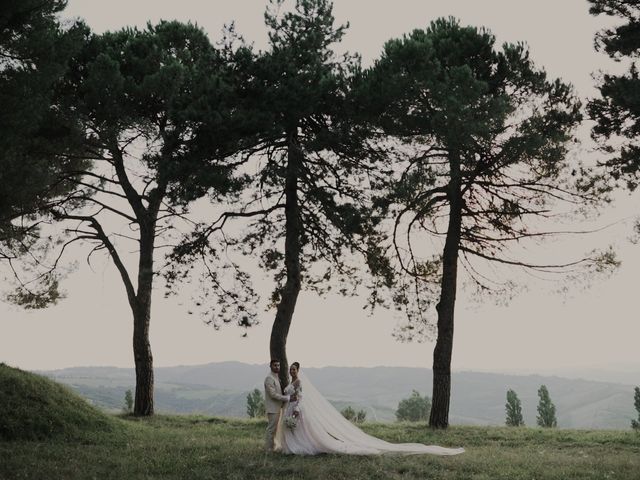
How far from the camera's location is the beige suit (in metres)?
13.2

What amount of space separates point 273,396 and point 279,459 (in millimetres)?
1482

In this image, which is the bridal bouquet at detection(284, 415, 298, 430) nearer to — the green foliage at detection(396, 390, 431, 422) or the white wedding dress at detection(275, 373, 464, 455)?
the white wedding dress at detection(275, 373, 464, 455)

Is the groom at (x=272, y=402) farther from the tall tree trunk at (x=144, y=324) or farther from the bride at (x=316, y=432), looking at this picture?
the tall tree trunk at (x=144, y=324)

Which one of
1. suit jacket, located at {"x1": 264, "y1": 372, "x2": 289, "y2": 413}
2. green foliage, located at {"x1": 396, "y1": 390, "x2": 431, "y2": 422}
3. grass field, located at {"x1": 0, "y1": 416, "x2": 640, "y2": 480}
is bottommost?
green foliage, located at {"x1": 396, "y1": 390, "x2": 431, "y2": 422}

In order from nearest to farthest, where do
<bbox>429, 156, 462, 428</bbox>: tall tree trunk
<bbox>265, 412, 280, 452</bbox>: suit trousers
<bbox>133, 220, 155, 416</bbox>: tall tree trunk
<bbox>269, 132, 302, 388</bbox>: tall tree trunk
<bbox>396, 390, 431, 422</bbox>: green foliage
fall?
<bbox>265, 412, 280, 452</bbox>: suit trousers → <bbox>429, 156, 462, 428</bbox>: tall tree trunk → <bbox>269, 132, 302, 388</bbox>: tall tree trunk → <bbox>133, 220, 155, 416</bbox>: tall tree trunk → <bbox>396, 390, 431, 422</bbox>: green foliage

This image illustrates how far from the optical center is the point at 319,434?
41.9 feet

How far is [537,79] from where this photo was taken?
681 inches

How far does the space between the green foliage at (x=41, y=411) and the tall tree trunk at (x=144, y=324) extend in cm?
376

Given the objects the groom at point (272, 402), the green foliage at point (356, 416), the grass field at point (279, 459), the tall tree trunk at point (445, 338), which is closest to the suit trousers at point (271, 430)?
the groom at point (272, 402)

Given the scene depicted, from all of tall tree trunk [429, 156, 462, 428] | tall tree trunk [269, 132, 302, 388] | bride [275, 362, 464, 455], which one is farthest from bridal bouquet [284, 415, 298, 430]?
tall tree trunk [429, 156, 462, 428]

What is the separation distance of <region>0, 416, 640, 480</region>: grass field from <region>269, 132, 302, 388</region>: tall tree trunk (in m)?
2.90

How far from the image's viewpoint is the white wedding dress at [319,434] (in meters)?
12.6

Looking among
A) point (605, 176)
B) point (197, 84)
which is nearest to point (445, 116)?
point (605, 176)

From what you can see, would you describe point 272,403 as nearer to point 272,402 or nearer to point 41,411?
point 272,402
